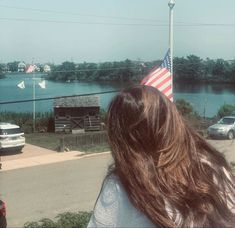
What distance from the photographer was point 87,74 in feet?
38.6

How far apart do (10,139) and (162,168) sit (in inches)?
724

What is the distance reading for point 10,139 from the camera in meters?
19.4

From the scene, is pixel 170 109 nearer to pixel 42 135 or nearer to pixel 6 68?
pixel 6 68

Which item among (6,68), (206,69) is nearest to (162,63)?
(206,69)

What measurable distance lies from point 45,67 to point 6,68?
2.69 metres

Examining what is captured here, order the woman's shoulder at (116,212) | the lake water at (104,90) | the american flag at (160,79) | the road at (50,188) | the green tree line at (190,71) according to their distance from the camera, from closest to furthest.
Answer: the woman's shoulder at (116,212), the road at (50,188), the american flag at (160,79), the lake water at (104,90), the green tree line at (190,71)

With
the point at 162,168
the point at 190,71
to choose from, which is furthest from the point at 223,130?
the point at 162,168

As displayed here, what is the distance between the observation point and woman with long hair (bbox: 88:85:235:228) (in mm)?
1498

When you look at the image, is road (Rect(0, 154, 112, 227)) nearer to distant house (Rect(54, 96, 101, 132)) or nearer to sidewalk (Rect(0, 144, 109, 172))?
sidewalk (Rect(0, 144, 109, 172))

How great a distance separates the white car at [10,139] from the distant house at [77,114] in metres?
6.69

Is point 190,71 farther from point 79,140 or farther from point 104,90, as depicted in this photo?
point 79,140

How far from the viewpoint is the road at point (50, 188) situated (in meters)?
9.53

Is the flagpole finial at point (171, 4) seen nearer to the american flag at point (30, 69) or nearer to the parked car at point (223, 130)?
the american flag at point (30, 69)

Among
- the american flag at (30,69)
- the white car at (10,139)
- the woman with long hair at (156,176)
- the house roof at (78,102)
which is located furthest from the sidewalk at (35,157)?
the woman with long hair at (156,176)
